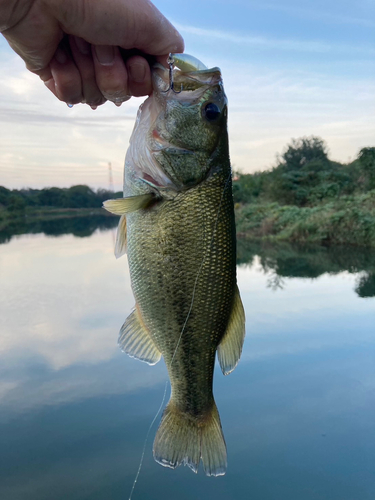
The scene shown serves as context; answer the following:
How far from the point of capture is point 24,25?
142cm

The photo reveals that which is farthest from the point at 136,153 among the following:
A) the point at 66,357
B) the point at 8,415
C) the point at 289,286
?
the point at 289,286

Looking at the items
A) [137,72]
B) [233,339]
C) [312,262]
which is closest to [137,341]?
[233,339]

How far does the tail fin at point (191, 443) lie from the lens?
1.65 meters

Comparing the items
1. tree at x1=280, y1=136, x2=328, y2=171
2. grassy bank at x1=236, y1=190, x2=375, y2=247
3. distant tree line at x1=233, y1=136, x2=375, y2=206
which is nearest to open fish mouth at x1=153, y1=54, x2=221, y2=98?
grassy bank at x1=236, y1=190, x2=375, y2=247

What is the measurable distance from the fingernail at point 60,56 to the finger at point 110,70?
0.14m

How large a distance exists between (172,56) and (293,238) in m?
18.0

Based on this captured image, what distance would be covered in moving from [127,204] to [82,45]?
0.70m

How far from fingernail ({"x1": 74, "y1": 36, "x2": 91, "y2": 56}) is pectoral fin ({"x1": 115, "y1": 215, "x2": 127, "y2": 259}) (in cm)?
70

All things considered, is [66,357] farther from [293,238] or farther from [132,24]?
[293,238]

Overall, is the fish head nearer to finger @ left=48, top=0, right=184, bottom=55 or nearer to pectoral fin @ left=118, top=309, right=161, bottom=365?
finger @ left=48, top=0, right=184, bottom=55

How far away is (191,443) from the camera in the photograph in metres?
1.71

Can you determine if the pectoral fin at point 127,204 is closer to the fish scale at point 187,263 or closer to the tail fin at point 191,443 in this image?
the fish scale at point 187,263

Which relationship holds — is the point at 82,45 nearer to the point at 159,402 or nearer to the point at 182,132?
the point at 182,132

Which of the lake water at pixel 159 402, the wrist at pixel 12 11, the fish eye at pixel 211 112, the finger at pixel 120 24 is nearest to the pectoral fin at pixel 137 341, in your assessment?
the fish eye at pixel 211 112
